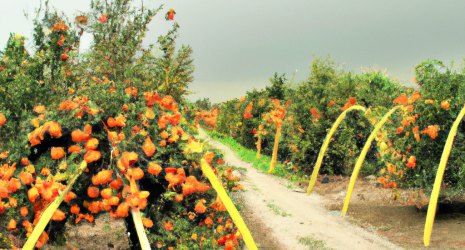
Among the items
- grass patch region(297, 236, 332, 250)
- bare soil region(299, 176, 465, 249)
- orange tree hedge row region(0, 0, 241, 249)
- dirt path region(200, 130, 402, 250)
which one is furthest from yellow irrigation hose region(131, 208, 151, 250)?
bare soil region(299, 176, 465, 249)

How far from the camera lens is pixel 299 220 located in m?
9.70

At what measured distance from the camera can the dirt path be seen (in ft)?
27.0

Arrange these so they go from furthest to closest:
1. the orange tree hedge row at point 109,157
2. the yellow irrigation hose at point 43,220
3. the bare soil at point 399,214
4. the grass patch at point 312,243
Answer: the bare soil at point 399,214 < the grass patch at point 312,243 < the orange tree hedge row at point 109,157 < the yellow irrigation hose at point 43,220

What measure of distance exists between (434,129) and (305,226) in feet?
13.4

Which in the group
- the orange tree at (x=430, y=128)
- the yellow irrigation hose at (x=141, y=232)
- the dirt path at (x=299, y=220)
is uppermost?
the orange tree at (x=430, y=128)

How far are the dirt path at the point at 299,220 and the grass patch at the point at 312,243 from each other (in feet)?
0.38

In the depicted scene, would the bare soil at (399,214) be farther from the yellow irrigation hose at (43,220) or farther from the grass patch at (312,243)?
the yellow irrigation hose at (43,220)

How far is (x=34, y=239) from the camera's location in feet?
7.57

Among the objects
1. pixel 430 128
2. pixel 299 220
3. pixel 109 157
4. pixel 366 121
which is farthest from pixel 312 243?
pixel 366 121

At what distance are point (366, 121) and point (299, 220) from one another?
7.01m

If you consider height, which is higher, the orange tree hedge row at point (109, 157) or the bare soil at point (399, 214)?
the orange tree hedge row at point (109, 157)

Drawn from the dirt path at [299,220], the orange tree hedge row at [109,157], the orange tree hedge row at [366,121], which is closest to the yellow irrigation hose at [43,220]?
the orange tree hedge row at [109,157]

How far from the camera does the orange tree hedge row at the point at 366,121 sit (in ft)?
27.2

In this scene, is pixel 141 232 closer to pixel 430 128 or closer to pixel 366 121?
pixel 430 128
